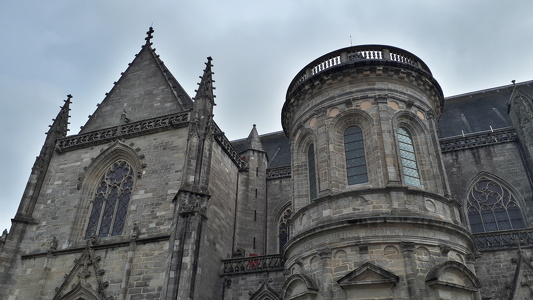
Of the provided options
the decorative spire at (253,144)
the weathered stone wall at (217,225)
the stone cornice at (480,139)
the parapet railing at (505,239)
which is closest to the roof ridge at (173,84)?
the weathered stone wall at (217,225)

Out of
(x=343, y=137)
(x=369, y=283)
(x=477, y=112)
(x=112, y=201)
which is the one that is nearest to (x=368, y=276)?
(x=369, y=283)

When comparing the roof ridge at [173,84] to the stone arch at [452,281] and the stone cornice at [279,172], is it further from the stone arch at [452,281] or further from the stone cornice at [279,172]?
the stone arch at [452,281]

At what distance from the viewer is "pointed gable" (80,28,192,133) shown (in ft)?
59.2

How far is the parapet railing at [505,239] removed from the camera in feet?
45.1

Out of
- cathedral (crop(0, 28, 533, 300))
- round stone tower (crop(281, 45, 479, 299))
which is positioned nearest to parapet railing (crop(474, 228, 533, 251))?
cathedral (crop(0, 28, 533, 300))

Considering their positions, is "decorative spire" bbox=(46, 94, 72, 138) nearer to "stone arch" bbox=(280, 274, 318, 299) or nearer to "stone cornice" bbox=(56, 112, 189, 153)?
"stone cornice" bbox=(56, 112, 189, 153)

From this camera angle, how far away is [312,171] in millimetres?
12414

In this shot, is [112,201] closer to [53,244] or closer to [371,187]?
[53,244]

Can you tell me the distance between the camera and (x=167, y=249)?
13.6m

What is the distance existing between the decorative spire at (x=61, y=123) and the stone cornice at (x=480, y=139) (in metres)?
17.4

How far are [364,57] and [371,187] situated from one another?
412cm

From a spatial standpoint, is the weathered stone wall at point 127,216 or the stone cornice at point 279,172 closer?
the weathered stone wall at point 127,216

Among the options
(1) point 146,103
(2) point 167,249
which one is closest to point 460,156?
(2) point 167,249

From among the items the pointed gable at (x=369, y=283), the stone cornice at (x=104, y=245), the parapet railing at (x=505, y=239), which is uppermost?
the parapet railing at (x=505, y=239)
